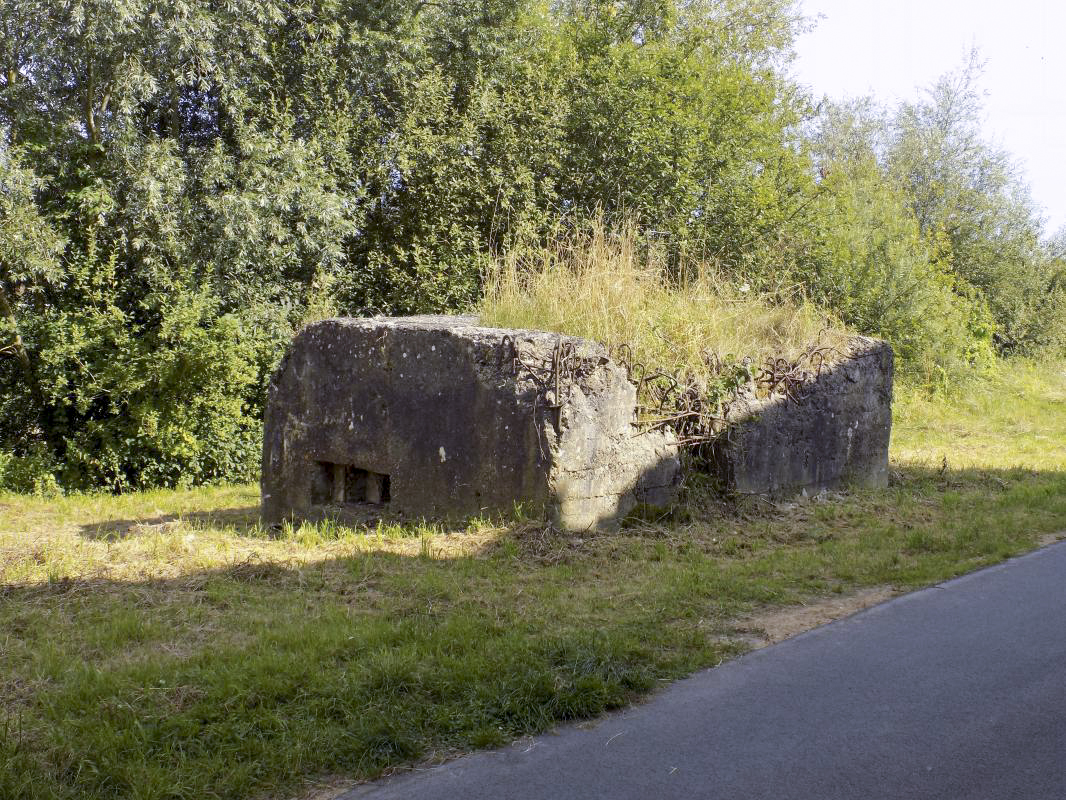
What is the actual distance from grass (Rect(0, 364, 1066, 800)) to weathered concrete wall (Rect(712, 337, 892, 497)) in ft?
1.33

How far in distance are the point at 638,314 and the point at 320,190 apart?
8745 mm

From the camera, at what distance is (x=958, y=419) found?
17.9m

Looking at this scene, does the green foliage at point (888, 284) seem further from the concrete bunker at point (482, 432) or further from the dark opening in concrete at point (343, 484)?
the dark opening in concrete at point (343, 484)

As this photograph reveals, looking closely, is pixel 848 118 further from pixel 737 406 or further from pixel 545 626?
pixel 545 626

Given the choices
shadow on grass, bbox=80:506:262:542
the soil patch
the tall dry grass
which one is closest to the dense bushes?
the tall dry grass

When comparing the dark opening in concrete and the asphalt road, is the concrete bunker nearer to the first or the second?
the dark opening in concrete

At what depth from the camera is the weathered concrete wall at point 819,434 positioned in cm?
905

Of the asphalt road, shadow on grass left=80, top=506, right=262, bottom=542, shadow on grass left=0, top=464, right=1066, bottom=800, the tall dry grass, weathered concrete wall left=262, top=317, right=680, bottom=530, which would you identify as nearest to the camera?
the asphalt road

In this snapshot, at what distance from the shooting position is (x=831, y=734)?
388 cm

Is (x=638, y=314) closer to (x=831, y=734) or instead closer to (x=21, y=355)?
(x=831, y=734)

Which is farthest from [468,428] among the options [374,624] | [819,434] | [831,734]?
[831,734]

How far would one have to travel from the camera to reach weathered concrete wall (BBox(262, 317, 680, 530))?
7.74 metres

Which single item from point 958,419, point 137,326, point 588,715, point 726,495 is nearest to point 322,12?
point 137,326

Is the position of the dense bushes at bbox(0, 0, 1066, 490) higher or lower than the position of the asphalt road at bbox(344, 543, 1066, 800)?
higher
